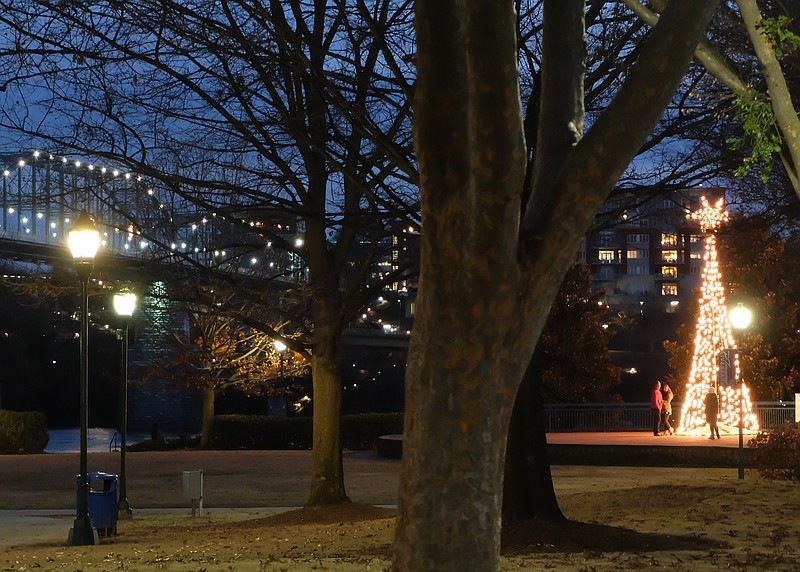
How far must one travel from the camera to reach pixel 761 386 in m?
38.2

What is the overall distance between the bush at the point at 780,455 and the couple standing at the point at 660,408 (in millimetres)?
14705

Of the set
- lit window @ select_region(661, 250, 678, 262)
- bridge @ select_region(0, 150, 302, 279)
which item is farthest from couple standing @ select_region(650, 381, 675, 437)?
lit window @ select_region(661, 250, 678, 262)

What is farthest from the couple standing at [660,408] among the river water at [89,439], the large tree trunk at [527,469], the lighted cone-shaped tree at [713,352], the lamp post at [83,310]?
the lamp post at [83,310]

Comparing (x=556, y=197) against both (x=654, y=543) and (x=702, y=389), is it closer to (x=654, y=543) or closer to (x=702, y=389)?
(x=654, y=543)

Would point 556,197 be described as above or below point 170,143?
below

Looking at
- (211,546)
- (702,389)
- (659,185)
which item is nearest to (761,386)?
(702,389)

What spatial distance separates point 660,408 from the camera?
33500 millimetres

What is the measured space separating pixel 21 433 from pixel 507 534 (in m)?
31.2

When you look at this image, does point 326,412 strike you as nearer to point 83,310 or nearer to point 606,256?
point 83,310

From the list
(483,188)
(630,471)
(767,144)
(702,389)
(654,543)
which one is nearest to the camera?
(483,188)

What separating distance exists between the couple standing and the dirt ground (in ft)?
34.3

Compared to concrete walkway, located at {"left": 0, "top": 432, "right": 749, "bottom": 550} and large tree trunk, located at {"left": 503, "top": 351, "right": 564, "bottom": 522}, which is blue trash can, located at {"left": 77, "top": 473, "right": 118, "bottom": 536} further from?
large tree trunk, located at {"left": 503, "top": 351, "right": 564, "bottom": 522}

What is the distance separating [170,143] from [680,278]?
12423 cm

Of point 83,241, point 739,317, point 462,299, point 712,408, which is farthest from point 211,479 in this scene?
point 462,299
